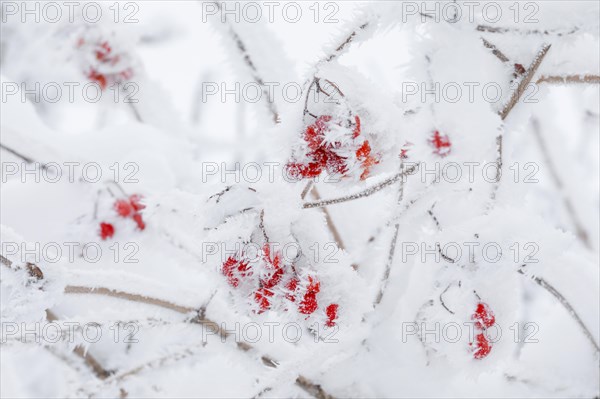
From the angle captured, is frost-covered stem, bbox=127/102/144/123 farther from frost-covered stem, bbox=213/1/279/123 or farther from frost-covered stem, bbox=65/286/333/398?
frost-covered stem, bbox=65/286/333/398

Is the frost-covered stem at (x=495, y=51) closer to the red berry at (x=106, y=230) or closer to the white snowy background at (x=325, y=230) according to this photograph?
the white snowy background at (x=325, y=230)

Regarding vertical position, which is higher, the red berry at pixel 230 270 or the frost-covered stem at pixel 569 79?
the frost-covered stem at pixel 569 79

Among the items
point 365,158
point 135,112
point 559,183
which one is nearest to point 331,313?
point 365,158

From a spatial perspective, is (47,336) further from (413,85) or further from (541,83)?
(541,83)

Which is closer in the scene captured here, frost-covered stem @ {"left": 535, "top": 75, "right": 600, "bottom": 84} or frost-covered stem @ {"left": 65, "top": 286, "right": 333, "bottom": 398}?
frost-covered stem @ {"left": 535, "top": 75, "right": 600, "bottom": 84}

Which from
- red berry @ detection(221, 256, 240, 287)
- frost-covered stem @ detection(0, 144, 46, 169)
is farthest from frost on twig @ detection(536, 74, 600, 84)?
frost-covered stem @ detection(0, 144, 46, 169)

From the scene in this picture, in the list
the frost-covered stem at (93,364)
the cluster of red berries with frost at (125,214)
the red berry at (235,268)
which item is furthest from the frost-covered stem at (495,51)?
the frost-covered stem at (93,364)
